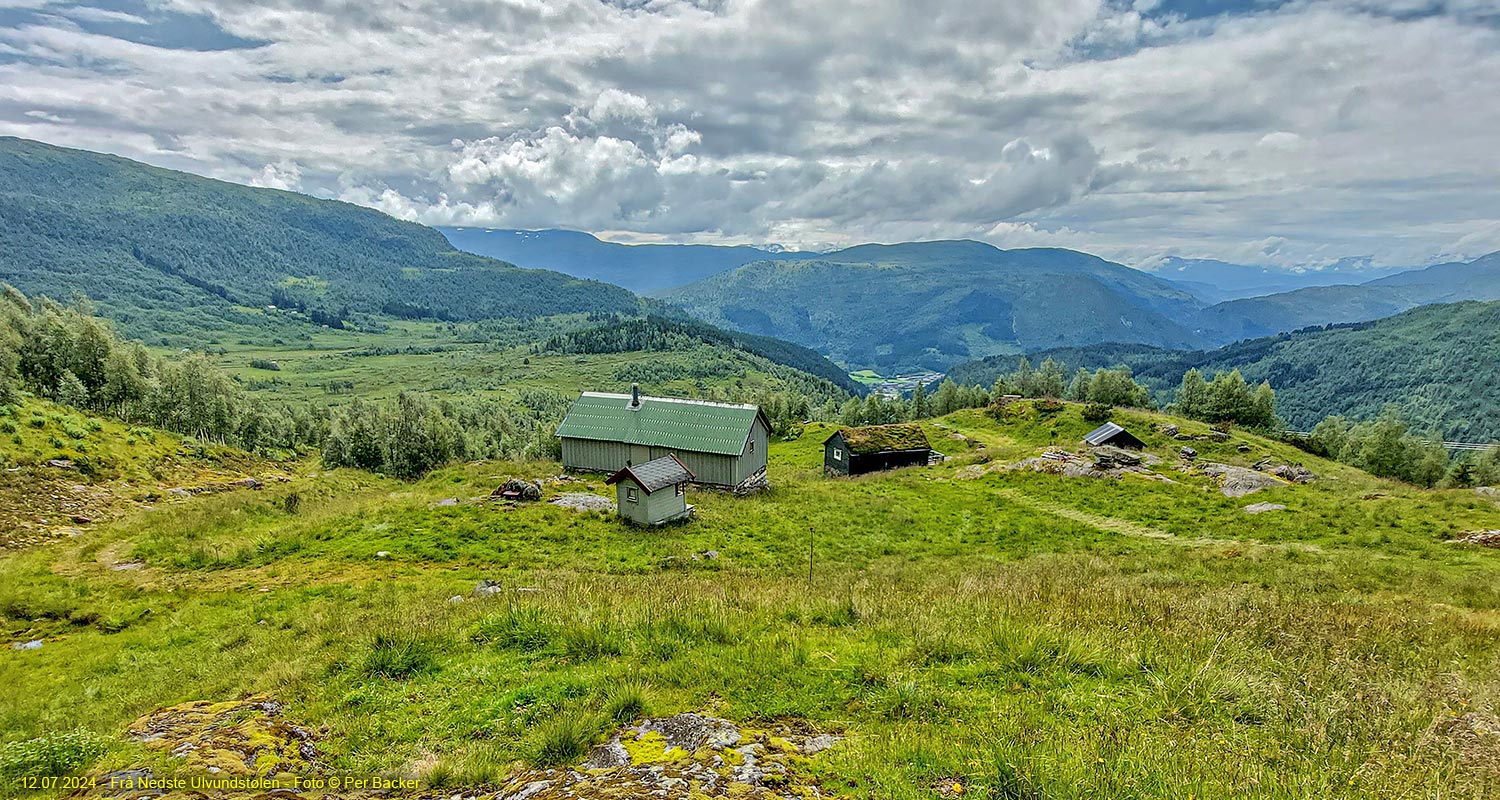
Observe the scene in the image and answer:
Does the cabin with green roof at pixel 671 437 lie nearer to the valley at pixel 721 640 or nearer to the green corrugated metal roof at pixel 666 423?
the green corrugated metal roof at pixel 666 423

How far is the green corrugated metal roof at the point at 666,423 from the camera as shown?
138 ft

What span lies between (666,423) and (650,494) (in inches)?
646

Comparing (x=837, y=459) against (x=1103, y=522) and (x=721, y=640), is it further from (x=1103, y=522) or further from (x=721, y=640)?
(x=721, y=640)

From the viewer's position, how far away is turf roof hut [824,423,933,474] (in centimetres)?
5641

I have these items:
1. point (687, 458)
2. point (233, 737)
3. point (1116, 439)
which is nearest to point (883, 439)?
point (1116, 439)

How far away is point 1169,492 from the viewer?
35.2 metres

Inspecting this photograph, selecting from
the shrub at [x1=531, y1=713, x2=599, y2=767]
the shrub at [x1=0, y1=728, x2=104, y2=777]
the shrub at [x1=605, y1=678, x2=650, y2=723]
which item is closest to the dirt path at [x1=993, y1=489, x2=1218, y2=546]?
the shrub at [x1=605, y1=678, x2=650, y2=723]

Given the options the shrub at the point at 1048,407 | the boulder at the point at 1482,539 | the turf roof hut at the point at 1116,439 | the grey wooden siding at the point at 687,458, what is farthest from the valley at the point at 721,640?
the shrub at the point at 1048,407

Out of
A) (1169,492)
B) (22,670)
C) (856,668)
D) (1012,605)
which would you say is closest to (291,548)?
(22,670)

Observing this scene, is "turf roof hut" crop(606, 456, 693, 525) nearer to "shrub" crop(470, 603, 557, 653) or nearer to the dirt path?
"shrub" crop(470, 603, 557, 653)

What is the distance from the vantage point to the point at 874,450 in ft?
185

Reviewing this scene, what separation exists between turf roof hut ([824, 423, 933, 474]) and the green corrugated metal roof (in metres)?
16.1

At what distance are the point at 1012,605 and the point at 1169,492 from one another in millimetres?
32469

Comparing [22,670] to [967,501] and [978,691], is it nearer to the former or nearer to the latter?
[978,691]
